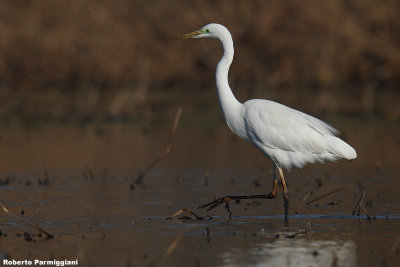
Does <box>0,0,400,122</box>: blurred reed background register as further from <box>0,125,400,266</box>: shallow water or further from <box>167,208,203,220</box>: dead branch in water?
<box>167,208,203,220</box>: dead branch in water

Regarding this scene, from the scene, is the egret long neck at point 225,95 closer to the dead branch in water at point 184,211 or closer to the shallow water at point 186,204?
the shallow water at point 186,204

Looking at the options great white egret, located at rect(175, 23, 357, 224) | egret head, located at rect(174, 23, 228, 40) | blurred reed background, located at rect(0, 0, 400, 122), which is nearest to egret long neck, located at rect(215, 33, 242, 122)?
great white egret, located at rect(175, 23, 357, 224)

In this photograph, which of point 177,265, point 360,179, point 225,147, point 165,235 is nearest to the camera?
point 177,265

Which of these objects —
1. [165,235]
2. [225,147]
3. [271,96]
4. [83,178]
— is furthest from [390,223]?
[271,96]

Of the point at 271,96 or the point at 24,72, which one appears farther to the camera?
the point at 24,72

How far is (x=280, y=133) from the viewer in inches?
331

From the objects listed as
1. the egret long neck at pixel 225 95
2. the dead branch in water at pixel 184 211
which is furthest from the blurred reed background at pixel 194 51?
the dead branch in water at pixel 184 211

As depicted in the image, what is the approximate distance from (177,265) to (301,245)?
3.55 feet

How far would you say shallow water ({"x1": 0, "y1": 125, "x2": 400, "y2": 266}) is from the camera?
21.3ft

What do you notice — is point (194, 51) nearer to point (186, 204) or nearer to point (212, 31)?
point (212, 31)

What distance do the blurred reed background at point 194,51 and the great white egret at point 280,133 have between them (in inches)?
406

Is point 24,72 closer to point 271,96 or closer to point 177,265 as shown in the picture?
point 271,96

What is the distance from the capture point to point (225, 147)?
44.1ft

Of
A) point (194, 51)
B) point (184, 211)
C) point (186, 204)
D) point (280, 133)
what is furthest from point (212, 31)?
point (194, 51)
